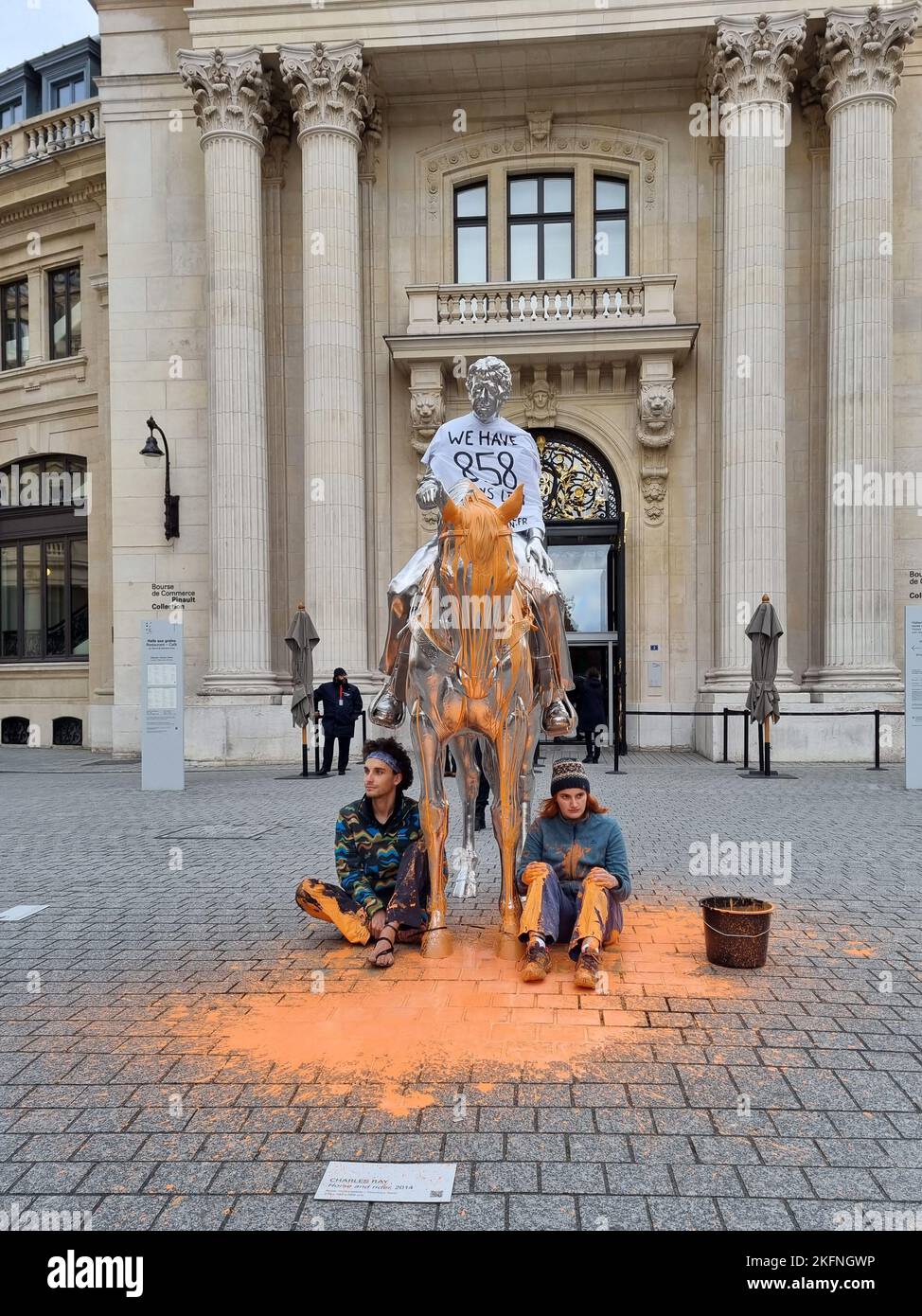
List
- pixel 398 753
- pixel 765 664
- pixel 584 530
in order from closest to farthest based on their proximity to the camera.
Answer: pixel 398 753 < pixel 765 664 < pixel 584 530

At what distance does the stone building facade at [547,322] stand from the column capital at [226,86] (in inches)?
2.5

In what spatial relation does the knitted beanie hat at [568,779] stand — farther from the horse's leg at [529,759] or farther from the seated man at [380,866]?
the seated man at [380,866]

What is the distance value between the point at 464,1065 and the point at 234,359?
→ 50.8 feet

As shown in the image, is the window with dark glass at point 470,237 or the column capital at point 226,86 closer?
the column capital at point 226,86

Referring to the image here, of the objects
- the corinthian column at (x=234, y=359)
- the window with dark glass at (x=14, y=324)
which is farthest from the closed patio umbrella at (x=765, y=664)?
the window with dark glass at (x=14, y=324)

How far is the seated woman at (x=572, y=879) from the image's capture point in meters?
4.51

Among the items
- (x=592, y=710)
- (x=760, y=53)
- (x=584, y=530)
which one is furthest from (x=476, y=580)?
(x=760, y=53)

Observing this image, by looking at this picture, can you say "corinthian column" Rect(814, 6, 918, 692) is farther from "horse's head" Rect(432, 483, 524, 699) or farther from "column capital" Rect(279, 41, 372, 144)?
"horse's head" Rect(432, 483, 524, 699)

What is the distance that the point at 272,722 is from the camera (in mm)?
16016

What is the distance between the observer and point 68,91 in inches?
987

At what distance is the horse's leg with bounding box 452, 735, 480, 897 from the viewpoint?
17.9 ft

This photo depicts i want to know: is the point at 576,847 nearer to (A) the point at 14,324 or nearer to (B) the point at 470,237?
(B) the point at 470,237

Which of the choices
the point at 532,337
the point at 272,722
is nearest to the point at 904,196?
the point at 532,337
